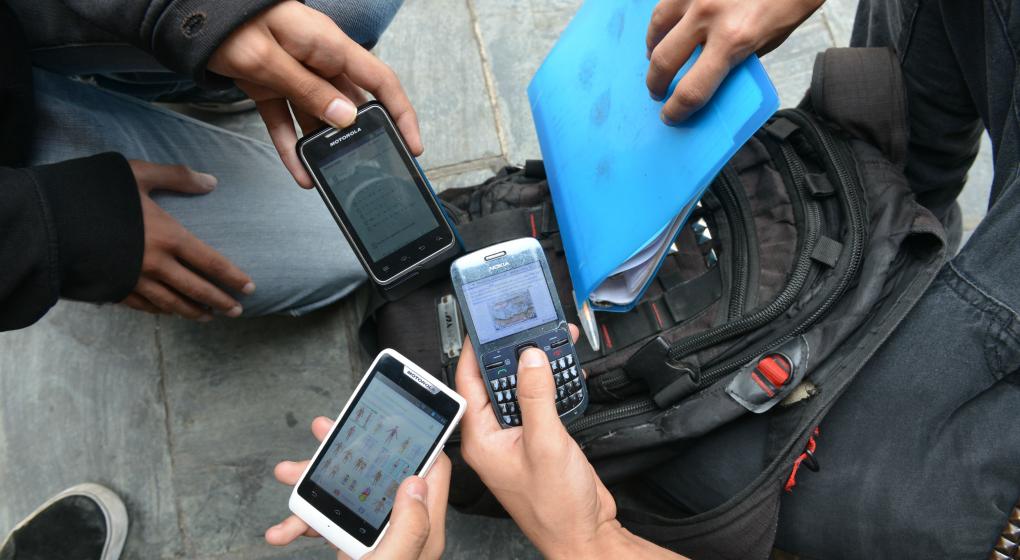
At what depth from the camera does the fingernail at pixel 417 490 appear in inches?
27.7

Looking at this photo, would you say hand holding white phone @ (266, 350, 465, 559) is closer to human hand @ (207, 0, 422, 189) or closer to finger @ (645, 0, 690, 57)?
human hand @ (207, 0, 422, 189)

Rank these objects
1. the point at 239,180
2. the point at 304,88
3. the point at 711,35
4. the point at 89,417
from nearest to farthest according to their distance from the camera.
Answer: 1. the point at 711,35
2. the point at 304,88
3. the point at 239,180
4. the point at 89,417

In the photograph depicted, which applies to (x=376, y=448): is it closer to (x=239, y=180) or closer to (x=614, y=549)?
(x=614, y=549)

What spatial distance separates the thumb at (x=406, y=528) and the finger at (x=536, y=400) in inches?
5.3

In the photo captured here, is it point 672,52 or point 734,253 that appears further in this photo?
point 734,253

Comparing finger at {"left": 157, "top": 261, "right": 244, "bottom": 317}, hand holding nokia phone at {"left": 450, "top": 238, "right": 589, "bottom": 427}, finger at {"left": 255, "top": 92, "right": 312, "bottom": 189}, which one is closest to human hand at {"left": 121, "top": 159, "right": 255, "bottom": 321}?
finger at {"left": 157, "top": 261, "right": 244, "bottom": 317}

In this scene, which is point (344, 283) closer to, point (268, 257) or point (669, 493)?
point (268, 257)

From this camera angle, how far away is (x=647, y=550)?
0.68 m

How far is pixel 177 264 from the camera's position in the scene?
3.09ft

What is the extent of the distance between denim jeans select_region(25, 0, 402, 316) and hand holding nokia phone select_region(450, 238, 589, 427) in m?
0.39

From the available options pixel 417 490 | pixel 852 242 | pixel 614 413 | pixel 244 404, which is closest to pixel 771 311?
pixel 852 242

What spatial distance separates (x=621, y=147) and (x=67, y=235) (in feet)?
2.24

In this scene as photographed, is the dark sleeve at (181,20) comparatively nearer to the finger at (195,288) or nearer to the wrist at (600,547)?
the finger at (195,288)

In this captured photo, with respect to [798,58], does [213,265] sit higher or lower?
lower
